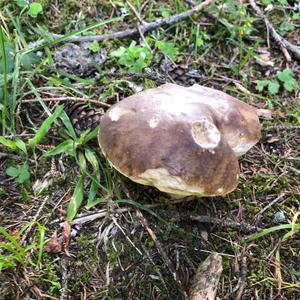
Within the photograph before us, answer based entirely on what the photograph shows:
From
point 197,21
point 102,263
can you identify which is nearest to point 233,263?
point 102,263

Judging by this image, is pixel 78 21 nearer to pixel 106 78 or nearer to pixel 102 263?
pixel 106 78

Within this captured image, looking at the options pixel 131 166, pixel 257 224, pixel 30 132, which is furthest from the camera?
pixel 30 132

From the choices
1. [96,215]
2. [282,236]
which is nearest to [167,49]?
[96,215]

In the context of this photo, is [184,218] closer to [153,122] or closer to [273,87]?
[153,122]

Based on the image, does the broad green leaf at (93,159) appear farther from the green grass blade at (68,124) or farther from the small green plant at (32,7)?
the small green plant at (32,7)

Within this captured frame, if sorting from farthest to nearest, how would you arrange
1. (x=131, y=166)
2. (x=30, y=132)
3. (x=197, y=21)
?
(x=197, y=21) → (x=30, y=132) → (x=131, y=166)
